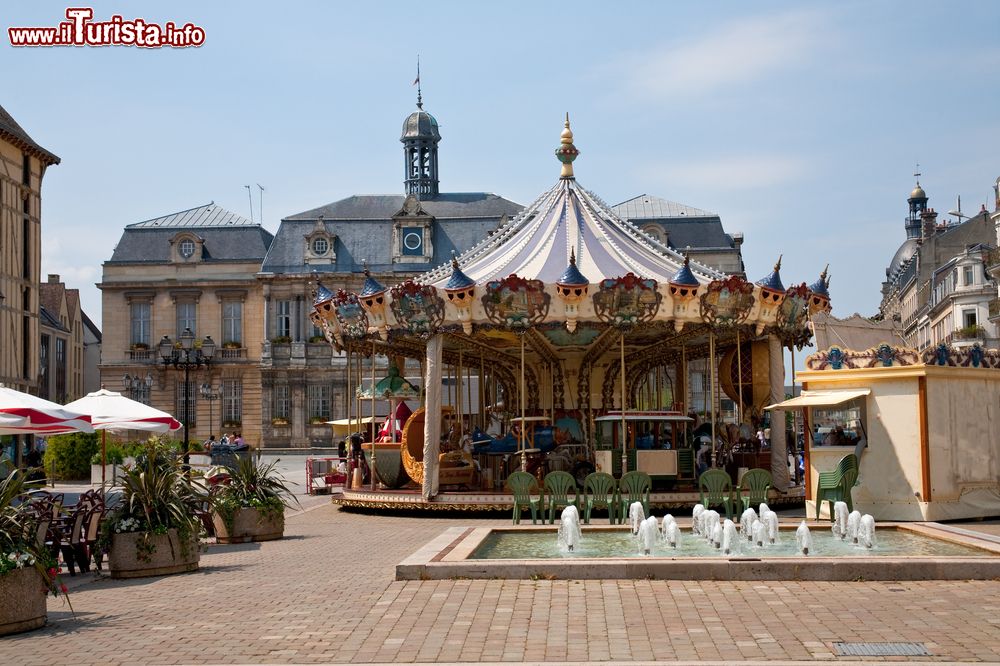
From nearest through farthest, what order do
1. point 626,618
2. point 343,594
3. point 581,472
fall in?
1. point 626,618
2. point 343,594
3. point 581,472

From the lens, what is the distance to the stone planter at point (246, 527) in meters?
16.6

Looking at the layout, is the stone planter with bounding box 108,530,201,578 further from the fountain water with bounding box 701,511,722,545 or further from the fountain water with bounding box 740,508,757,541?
the fountain water with bounding box 740,508,757,541

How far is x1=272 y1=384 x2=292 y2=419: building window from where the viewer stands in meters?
59.7

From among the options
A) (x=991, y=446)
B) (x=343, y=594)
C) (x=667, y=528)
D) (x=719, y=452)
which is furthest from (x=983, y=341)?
(x=343, y=594)

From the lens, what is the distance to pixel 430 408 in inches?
830

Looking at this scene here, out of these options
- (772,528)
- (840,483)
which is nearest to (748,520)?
(772,528)

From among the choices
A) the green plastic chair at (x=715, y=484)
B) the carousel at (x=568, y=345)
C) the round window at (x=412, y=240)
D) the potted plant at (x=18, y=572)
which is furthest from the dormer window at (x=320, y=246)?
the potted plant at (x=18, y=572)

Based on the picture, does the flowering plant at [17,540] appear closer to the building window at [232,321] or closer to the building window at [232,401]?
the building window at [232,401]

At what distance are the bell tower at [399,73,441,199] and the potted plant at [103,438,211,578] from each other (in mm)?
50661

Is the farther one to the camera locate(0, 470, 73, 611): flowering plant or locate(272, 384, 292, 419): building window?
locate(272, 384, 292, 419): building window

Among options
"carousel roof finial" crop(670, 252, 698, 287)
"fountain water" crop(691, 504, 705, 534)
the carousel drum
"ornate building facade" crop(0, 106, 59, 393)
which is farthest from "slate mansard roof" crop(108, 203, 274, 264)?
"fountain water" crop(691, 504, 705, 534)

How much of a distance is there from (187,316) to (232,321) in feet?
7.51

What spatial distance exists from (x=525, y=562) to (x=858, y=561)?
3.17 metres

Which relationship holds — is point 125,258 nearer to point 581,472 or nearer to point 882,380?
point 581,472
